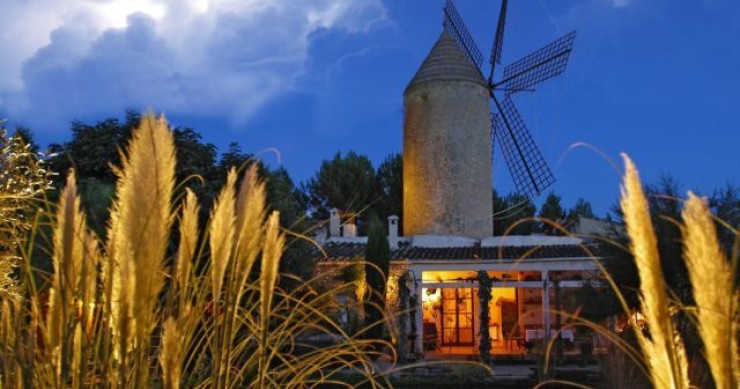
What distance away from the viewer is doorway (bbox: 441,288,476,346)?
17.0m

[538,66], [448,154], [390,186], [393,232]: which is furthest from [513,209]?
[393,232]

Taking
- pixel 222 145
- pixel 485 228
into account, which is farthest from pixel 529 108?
pixel 222 145

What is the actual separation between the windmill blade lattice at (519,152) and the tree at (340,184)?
19.8 ft

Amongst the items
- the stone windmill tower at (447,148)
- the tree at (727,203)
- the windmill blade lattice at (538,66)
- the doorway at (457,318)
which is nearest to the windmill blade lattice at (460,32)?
the windmill blade lattice at (538,66)

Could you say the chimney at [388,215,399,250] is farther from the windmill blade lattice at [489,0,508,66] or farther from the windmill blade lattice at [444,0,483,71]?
the windmill blade lattice at [489,0,508,66]

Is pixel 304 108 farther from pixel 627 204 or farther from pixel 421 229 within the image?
pixel 627 204

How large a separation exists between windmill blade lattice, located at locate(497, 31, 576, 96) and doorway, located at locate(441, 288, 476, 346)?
333 inches

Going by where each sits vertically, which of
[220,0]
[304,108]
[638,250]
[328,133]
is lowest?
[638,250]

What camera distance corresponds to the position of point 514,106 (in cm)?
2234

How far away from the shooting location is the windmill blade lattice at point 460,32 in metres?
23.1

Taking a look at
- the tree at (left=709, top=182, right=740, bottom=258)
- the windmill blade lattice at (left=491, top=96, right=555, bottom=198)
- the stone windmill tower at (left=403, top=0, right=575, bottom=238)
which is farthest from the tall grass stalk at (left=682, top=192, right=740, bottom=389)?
the windmill blade lattice at (left=491, top=96, right=555, bottom=198)

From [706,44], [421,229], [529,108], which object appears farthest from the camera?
[706,44]

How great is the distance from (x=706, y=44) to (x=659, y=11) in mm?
14194

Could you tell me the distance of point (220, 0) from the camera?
482cm
